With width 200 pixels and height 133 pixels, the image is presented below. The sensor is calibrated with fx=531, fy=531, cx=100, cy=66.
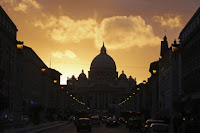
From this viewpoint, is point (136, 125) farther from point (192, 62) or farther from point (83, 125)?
point (192, 62)

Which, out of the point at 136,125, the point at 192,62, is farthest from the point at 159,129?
the point at 192,62

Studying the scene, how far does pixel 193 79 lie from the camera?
2507 inches

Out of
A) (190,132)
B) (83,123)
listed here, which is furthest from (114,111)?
(190,132)

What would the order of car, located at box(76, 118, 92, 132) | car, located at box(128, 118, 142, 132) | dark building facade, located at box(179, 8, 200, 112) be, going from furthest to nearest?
1. dark building facade, located at box(179, 8, 200, 112)
2. car, located at box(128, 118, 142, 132)
3. car, located at box(76, 118, 92, 132)

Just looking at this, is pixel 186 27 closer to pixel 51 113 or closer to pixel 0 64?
pixel 0 64

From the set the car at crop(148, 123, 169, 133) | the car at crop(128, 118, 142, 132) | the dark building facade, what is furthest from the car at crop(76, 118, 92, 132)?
the car at crop(148, 123, 169, 133)

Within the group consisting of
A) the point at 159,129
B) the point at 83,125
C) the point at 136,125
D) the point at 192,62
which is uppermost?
the point at 192,62

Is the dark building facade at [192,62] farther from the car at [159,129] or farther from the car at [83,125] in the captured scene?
the car at [159,129]

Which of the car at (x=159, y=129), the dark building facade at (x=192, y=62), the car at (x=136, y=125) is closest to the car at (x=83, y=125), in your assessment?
the car at (x=136, y=125)

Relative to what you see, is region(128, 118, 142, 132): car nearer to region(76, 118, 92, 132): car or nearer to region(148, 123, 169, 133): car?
region(76, 118, 92, 132): car

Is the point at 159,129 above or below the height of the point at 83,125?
above

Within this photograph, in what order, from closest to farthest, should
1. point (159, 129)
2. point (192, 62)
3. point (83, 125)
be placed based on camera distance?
point (159, 129) < point (83, 125) < point (192, 62)

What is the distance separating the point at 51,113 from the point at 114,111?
766 inches

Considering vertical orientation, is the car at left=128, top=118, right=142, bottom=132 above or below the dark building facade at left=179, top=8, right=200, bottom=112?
below
